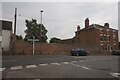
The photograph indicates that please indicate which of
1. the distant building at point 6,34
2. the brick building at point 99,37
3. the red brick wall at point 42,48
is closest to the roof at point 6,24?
the distant building at point 6,34

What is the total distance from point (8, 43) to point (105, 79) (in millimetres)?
40668

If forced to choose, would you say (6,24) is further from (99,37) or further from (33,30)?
(99,37)

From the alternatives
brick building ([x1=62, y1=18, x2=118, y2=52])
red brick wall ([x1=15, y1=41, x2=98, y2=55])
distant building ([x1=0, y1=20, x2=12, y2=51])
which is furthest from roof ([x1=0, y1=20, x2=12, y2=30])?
brick building ([x1=62, y1=18, x2=118, y2=52])

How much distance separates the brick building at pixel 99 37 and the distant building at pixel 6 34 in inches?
918

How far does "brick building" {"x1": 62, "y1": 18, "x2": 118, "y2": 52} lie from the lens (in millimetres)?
66938

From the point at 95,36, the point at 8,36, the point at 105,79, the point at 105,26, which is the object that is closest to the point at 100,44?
the point at 95,36

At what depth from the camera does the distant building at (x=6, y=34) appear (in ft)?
163

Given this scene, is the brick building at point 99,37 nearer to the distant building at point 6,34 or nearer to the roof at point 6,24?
the roof at point 6,24

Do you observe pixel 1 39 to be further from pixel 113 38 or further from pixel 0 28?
pixel 113 38

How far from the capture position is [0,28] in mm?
51594

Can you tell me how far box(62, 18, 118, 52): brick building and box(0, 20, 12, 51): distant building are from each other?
23306 mm

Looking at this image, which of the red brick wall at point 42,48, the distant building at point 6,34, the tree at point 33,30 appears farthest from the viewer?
the tree at point 33,30

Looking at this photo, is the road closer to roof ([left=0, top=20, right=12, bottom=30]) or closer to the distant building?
the distant building

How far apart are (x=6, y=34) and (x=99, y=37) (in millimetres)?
28066
